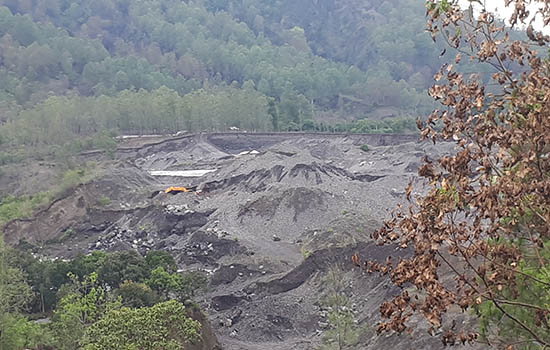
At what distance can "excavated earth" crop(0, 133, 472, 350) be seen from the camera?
2777 centimetres

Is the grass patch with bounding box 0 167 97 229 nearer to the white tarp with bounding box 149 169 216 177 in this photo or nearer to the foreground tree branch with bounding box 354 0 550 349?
the white tarp with bounding box 149 169 216 177

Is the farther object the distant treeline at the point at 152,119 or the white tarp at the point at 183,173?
the distant treeline at the point at 152,119

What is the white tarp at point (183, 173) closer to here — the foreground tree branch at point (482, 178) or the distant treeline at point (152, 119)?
the distant treeline at point (152, 119)

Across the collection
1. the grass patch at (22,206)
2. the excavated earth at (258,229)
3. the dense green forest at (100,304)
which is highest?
the dense green forest at (100,304)

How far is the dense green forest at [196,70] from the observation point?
9144 cm

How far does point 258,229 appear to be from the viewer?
42844 millimetres

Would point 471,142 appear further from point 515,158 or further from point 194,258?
point 194,258

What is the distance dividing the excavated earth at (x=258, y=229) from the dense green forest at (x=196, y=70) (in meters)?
17.0

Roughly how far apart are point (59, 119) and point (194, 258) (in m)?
50.2

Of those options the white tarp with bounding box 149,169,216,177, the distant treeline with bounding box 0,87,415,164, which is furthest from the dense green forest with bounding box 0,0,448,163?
the white tarp with bounding box 149,169,216,177

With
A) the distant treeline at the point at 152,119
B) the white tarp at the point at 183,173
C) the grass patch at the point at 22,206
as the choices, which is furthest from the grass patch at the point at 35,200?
the distant treeline at the point at 152,119

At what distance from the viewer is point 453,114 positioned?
522 centimetres

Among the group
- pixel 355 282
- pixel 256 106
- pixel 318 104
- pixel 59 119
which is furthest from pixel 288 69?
pixel 355 282

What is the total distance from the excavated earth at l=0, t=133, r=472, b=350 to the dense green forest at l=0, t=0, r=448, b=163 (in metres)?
17.0
